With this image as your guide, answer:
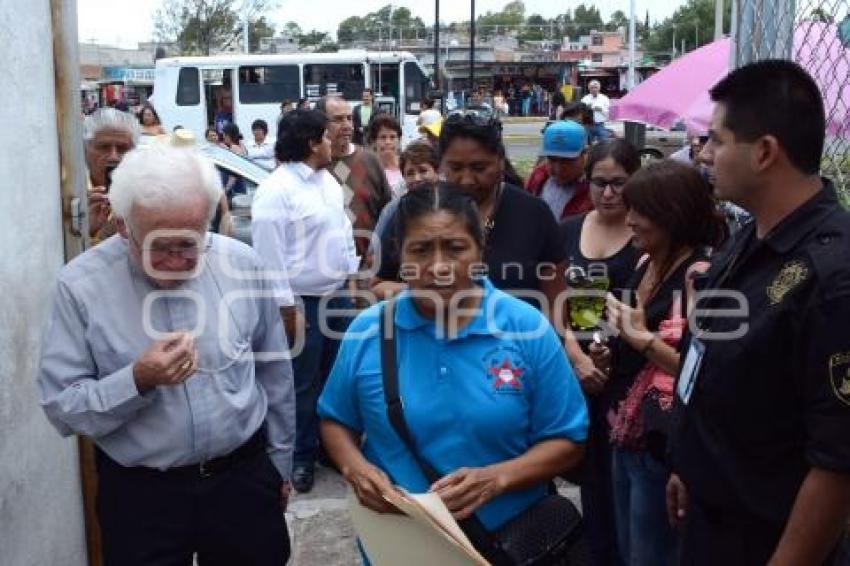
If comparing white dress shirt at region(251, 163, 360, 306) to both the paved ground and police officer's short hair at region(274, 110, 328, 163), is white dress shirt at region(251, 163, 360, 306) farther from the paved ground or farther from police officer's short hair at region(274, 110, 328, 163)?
the paved ground

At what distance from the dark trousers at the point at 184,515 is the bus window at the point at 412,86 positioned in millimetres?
18434

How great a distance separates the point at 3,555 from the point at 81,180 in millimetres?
1228

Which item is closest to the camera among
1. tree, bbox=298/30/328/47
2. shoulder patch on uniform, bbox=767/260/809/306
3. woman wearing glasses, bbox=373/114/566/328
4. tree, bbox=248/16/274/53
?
shoulder patch on uniform, bbox=767/260/809/306

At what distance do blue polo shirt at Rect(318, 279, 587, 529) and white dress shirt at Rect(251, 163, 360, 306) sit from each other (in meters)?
2.14

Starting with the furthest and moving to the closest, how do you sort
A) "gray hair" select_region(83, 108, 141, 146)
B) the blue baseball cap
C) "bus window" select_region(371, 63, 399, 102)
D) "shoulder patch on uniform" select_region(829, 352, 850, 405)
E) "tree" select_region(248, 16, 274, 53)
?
"tree" select_region(248, 16, 274, 53) → "bus window" select_region(371, 63, 399, 102) → the blue baseball cap → "gray hair" select_region(83, 108, 141, 146) → "shoulder patch on uniform" select_region(829, 352, 850, 405)

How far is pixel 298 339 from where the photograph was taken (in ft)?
14.6

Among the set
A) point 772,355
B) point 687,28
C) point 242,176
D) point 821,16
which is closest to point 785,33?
point 821,16

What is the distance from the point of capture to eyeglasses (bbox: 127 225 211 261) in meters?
2.29

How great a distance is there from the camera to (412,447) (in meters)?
2.10

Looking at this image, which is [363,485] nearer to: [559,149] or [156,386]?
[156,386]

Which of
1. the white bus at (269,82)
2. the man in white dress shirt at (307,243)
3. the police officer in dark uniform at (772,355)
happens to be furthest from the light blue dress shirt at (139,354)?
the white bus at (269,82)

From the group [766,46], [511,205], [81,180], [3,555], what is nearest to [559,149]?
[511,205]

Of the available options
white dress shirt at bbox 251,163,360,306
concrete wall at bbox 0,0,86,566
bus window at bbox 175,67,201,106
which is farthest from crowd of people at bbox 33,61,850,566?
bus window at bbox 175,67,201,106

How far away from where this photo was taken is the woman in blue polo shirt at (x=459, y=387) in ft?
6.81
